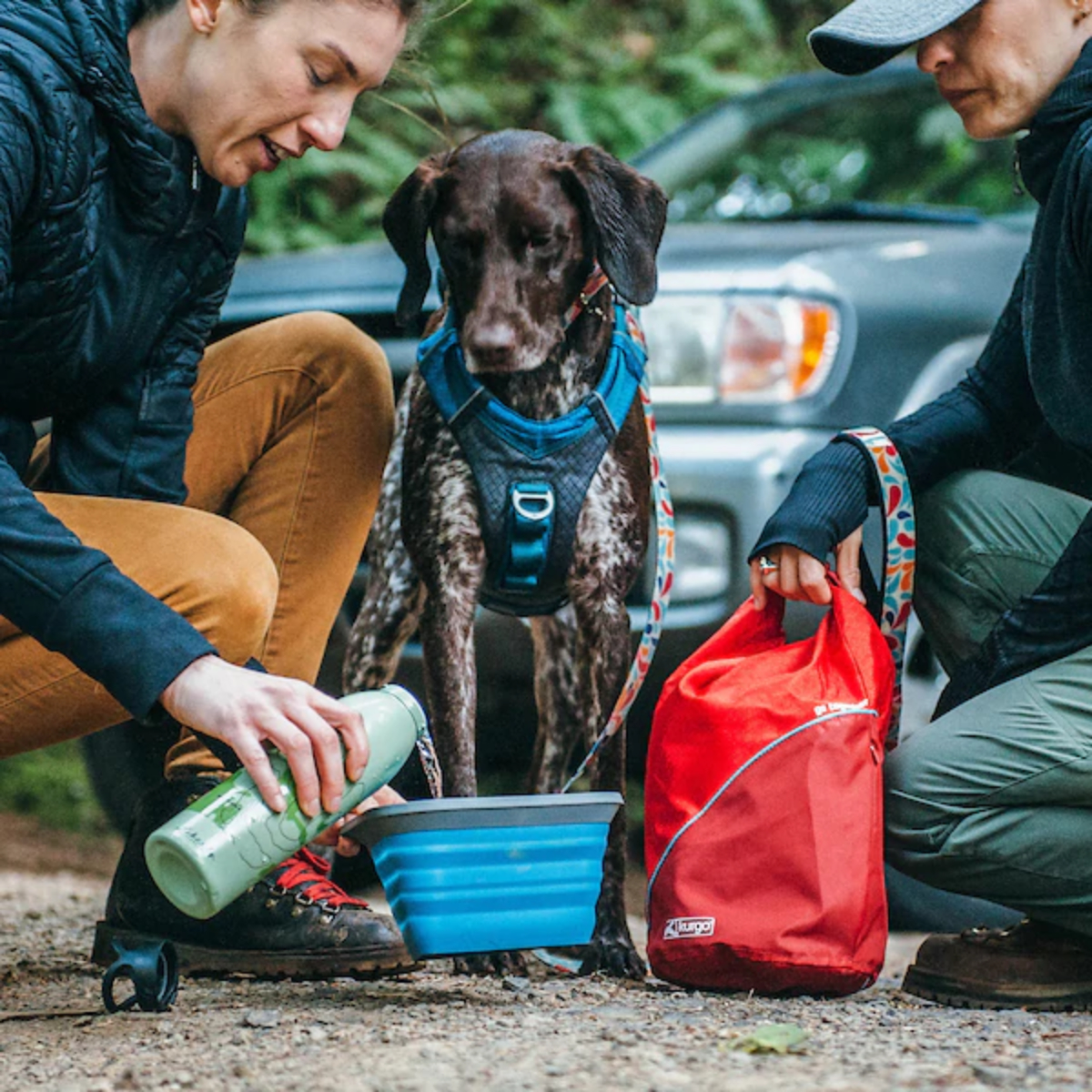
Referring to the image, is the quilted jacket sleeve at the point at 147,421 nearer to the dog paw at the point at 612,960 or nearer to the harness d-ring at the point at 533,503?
the harness d-ring at the point at 533,503

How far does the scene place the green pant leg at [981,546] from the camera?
9.30 ft

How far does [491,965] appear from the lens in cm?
279

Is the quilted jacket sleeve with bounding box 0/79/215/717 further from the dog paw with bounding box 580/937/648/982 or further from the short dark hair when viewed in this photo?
the dog paw with bounding box 580/937/648/982

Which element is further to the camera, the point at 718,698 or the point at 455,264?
the point at 455,264

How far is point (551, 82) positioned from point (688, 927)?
237 inches

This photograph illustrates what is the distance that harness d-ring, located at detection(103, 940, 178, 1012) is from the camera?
231 cm

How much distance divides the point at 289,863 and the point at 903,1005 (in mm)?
1006

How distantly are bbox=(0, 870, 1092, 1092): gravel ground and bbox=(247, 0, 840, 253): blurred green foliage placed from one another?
14.3ft

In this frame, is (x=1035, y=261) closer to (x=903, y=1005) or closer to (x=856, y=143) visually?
(x=903, y=1005)

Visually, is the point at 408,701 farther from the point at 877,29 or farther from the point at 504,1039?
the point at 877,29

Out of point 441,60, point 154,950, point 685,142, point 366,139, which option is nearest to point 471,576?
point 154,950

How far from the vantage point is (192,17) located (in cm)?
237

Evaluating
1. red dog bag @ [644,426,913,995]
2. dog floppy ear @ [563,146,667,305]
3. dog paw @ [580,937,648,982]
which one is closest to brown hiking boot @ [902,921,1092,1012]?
red dog bag @ [644,426,913,995]

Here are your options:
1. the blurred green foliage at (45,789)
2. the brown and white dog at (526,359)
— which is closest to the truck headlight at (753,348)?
the brown and white dog at (526,359)
